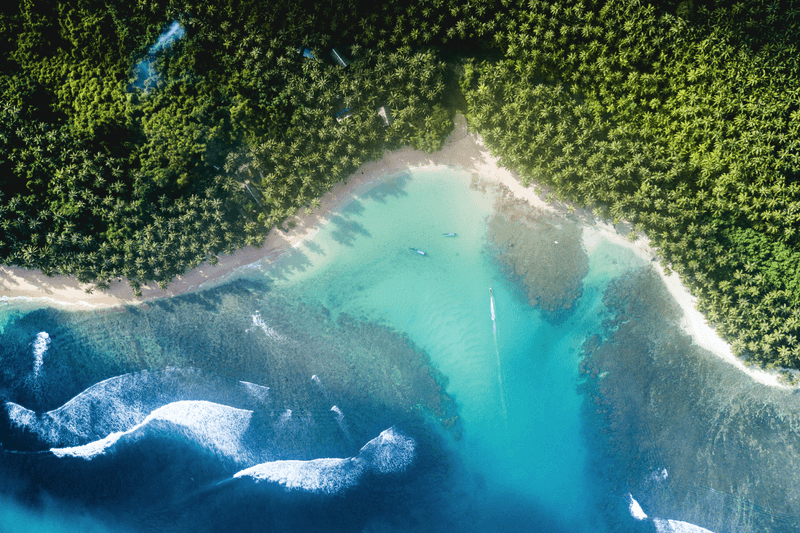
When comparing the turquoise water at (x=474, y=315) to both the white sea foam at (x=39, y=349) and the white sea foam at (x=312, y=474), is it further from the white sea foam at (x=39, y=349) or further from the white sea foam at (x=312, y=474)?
the white sea foam at (x=39, y=349)

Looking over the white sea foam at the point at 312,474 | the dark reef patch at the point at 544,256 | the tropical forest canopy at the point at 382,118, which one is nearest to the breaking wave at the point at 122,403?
the white sea foam at the point at 312,474

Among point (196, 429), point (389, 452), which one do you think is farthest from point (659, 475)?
point (196, 429)

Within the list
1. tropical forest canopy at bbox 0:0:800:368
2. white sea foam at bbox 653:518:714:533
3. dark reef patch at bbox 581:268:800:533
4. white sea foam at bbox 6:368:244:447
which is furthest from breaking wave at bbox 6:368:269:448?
white sea foam at bbox 653:518:714:533

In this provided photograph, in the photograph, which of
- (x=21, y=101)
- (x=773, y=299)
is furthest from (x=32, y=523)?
(x=773, y=299)

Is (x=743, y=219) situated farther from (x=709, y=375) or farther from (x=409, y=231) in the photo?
(x=409, y=231)

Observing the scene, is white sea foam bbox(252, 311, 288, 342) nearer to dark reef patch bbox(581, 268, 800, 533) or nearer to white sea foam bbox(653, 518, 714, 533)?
dark reef patch bbox(581, 268, 800, 533)
